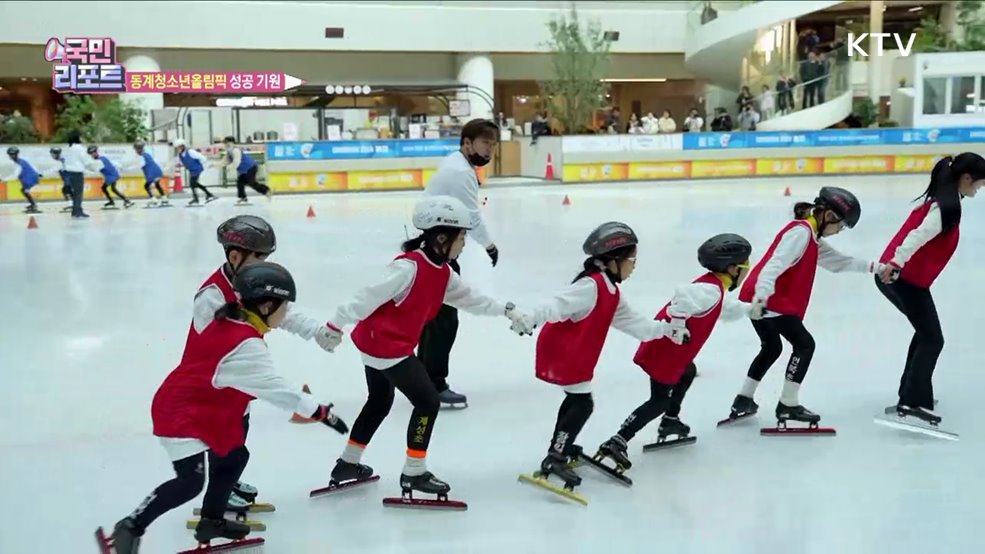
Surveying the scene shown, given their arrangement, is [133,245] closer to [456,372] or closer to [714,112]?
[456,372]

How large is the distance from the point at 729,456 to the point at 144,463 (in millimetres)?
2510

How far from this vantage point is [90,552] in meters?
3.31

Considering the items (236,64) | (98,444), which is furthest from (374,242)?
(236,64)

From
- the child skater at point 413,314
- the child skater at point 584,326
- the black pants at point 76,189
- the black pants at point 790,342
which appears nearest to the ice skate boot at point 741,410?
the black pants at point 790,342

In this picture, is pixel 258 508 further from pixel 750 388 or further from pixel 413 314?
pixel 750 388

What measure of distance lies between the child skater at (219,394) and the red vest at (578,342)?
985 mm

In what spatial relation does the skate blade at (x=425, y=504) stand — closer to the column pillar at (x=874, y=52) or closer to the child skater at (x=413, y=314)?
the child skater at (x=413, y=314)

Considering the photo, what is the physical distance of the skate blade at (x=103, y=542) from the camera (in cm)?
316

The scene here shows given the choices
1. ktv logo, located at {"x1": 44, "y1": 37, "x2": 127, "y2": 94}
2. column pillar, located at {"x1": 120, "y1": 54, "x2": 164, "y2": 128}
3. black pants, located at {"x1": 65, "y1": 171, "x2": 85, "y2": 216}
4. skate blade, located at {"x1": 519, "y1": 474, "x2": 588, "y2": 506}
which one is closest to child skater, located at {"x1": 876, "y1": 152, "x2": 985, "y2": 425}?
skate blade, located at {"x1": 519, "y1": 474, "x2": 588, "y2": 506}

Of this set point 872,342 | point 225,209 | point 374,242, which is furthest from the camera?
point 225,209

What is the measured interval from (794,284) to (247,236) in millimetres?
2456

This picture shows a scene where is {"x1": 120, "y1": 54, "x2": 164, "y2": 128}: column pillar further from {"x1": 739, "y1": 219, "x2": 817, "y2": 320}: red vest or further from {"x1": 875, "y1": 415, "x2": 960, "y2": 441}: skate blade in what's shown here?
{"x1": 875, "y1": 415, "x2": 960, "y2": 441}: skate blade

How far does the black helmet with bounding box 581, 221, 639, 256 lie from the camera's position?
3623 millimetres

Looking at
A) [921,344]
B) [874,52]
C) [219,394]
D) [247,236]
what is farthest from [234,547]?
[874,52]
